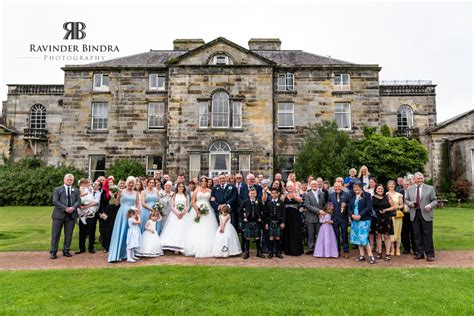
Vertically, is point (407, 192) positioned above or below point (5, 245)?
above

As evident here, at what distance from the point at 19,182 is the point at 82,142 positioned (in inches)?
207

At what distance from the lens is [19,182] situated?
25.0 meters

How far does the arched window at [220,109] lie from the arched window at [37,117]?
17.9 m

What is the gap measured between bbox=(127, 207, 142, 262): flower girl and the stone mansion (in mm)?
15840

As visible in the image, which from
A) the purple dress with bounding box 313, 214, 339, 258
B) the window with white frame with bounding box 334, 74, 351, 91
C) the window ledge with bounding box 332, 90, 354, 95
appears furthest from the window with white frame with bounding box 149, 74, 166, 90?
the purple dress with bounding box 313, 214, 339, 258

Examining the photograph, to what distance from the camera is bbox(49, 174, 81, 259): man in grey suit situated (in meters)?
9.85

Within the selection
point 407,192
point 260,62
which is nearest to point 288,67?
point 260,62

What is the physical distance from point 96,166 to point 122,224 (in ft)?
63.7

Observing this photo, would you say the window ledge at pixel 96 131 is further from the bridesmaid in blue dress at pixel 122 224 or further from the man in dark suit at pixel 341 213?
the man in dark suit at pixel 341 213

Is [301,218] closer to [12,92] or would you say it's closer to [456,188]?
Answer: [456,188]

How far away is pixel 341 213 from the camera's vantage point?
32.8 ft

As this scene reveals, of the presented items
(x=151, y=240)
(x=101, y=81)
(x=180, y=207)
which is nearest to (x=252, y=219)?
(x=180, y=207)

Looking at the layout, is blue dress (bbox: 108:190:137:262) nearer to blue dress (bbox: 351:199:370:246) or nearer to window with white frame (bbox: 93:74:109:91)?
blue dress (bbox: 351:199:370:246)

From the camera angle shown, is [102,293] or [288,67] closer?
[102,293]
